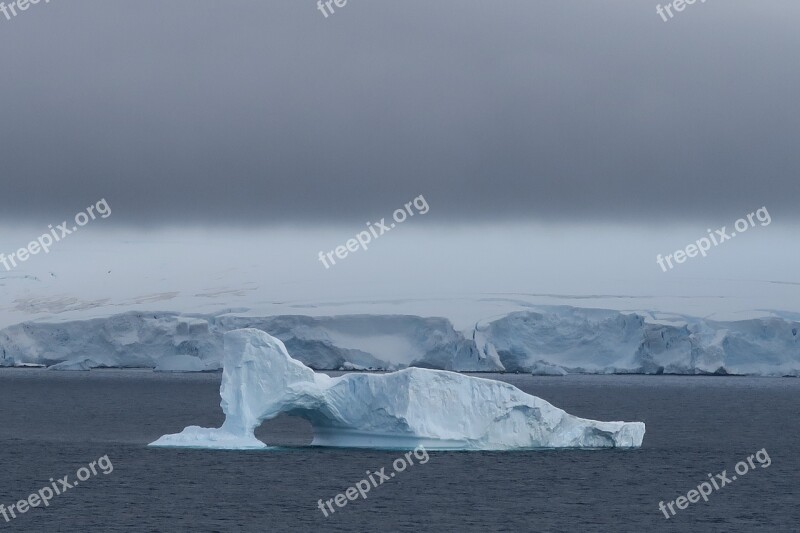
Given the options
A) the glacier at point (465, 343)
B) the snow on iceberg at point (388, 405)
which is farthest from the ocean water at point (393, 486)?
the glacier at point (465, 343)

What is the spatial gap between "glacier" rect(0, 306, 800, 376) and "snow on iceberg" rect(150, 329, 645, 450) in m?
68.5

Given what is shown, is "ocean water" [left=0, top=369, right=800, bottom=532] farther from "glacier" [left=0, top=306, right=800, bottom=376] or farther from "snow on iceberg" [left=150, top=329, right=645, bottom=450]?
"glacier" [left=0, top=306, right=800, bottom=376]

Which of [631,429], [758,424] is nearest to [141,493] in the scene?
[631,429]

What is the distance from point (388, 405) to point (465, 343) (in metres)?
75.2

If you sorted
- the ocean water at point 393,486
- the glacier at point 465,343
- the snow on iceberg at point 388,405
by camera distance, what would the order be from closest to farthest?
the ocean water at point 393,486
the snow on iceberg at point 388,405
the glacier at point 465,343

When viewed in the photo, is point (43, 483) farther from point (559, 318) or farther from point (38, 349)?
point (38, 349)

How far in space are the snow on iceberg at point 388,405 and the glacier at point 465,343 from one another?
68.5 m

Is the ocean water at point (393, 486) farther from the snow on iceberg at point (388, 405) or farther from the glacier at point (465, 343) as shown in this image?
the glacier at point (465, 343)

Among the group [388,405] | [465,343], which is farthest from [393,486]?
[465,343]

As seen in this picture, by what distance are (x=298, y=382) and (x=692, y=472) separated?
495 inches

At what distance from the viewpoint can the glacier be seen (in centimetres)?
10869

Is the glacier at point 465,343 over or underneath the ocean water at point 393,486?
over

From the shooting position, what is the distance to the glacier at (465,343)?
109 metres

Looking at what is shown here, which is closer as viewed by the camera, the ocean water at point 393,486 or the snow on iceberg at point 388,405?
the ocean water at point 393,486
